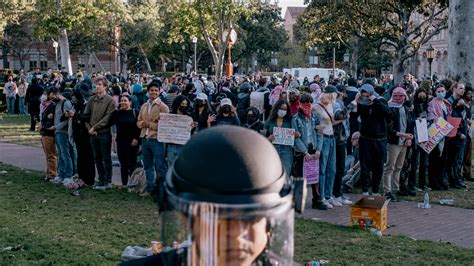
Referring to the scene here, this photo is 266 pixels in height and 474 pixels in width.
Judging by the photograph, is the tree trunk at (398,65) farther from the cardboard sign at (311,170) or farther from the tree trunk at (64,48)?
the cardboard sign at (311,170)

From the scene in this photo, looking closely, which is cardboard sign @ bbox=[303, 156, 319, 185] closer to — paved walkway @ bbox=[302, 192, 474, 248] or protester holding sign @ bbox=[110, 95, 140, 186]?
paved walkway @ bbox=[302, 192, 474, 248]

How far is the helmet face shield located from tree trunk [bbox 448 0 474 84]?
19823mm

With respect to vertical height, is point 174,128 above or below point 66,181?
above

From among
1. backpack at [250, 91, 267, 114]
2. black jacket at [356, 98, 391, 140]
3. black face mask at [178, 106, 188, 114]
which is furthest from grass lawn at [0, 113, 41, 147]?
black jacket at [356, 98, 391, 140]

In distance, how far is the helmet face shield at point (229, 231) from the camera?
1.71 meters

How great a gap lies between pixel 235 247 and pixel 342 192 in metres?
9.68

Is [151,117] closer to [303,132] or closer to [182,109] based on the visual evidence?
[182,109]

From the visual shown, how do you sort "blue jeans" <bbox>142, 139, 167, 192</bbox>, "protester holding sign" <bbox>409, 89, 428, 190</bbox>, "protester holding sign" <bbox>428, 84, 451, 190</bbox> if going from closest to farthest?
"blue jeans" <bbox>142, 139, 167, 192</bbox> < "protester holding sign" <bbox>409, 89, 428, 190</bbox> < "protester holding sign" <bbox>428, 84, 451, 190</bbox>

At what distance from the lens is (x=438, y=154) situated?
12.1 m

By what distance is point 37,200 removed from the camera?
35.4 ft

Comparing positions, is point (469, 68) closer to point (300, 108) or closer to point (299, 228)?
point (300, 108)

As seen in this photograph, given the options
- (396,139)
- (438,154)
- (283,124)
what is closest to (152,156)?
(283,124)

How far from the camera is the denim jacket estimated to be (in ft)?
32.5

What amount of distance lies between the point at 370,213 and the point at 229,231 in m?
7.25
